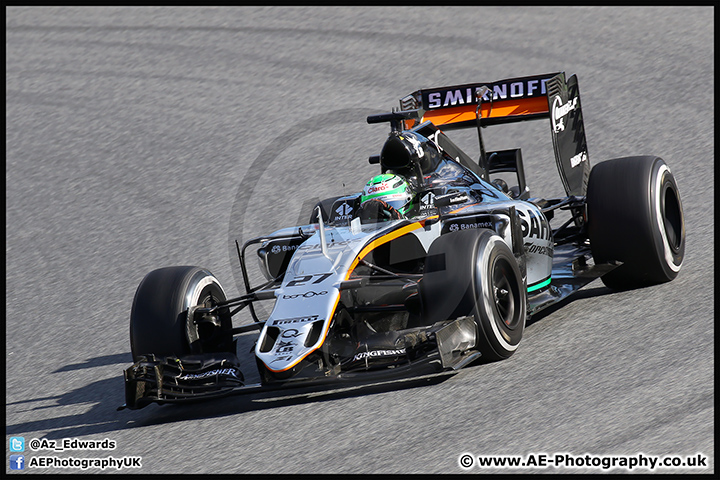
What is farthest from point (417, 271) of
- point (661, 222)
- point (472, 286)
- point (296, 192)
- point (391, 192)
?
point (296, 192)

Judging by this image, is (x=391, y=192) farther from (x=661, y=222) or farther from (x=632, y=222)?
(x=661, y=222)

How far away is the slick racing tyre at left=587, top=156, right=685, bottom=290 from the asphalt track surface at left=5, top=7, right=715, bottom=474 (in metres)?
0.21

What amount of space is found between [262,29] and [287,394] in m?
13.5

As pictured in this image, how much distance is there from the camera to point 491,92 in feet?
30.7

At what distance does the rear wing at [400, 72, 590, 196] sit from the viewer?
29.7ft

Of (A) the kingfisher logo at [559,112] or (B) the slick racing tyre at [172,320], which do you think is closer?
(B) the slick racing tyre at [172,320]

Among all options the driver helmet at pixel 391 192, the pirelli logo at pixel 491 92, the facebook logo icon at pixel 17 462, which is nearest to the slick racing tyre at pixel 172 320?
the facebook logo icon at pixel 17 462

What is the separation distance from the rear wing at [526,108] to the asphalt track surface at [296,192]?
1294 millimetres

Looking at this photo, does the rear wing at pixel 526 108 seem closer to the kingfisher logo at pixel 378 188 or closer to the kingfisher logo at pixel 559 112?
the kingfisher logo at pixel 559 112

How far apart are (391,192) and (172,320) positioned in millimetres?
1978

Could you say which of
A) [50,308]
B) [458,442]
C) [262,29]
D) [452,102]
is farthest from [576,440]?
[262,29]

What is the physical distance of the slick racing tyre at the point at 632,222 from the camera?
26.1 feet

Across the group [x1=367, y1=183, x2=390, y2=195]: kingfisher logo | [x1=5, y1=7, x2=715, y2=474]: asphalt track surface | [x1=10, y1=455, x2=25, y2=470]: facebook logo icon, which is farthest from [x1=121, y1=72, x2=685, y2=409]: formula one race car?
[x1=10, y1=455, x2=25, y2=470]: facebook logo icon

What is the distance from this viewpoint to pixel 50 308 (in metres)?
10.2
